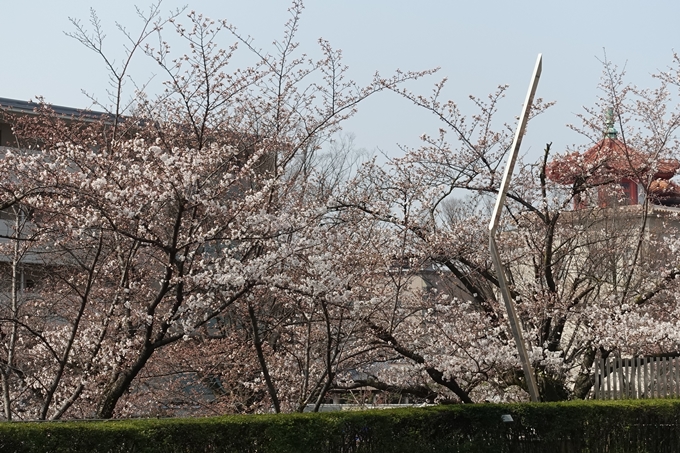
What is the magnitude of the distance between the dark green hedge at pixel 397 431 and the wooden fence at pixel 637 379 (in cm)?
64

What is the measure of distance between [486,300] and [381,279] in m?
2.53

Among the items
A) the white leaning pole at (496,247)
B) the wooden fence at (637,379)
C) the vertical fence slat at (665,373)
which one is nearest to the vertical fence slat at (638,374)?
the wooden fence at (637,379)

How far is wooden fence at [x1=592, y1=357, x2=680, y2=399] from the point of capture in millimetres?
9391

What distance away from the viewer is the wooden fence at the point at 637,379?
9391 millimetres

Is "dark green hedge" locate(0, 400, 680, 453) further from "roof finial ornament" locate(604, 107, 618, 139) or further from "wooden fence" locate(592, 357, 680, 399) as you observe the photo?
"roof finial ornament" locate(604, 107, 618, 139)

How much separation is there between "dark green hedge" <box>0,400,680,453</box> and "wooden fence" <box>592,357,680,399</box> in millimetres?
641

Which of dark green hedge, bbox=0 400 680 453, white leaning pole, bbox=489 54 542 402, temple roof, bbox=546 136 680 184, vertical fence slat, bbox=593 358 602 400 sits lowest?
dark green hedge, bbox=0 400 680 453

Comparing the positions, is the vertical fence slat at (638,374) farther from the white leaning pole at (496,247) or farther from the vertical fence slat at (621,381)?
the white leaning pole at (496,247)

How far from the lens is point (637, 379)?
371 inches

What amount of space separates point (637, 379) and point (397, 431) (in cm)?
389

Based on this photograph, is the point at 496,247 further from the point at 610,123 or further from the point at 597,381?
the point at 610,123

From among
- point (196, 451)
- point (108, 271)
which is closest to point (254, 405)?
point (108, 271)

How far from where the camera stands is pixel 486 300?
10844 mm

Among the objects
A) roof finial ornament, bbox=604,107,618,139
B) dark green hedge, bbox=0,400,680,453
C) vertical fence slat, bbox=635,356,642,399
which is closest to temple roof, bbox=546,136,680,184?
roof finial ornament, bbox=604,107,618,139
